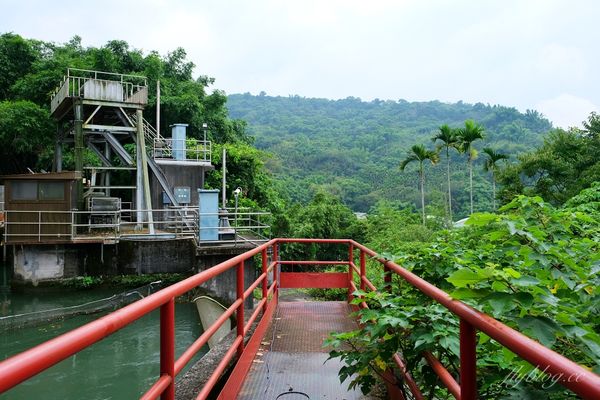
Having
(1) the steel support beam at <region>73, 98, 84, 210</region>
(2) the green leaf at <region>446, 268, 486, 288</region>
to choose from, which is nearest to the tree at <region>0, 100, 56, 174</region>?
(1) the steel support beam at <region>73, 98, 84, 210</region>

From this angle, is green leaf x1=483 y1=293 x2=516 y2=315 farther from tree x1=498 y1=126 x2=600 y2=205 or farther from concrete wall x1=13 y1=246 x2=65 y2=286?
tree x1=498 y1=126 x2=600 y2=205

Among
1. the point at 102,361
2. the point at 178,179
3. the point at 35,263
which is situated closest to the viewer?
the point at 102,361

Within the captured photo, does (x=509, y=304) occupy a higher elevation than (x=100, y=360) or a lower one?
higher

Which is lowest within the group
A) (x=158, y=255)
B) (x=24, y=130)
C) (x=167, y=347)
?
(x=158, y=255)

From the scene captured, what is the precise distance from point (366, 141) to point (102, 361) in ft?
242

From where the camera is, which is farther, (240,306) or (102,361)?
(102,361)

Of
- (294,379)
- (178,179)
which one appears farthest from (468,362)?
(178,179)

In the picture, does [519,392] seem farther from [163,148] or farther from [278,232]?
[278,232]

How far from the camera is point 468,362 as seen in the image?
1.62 meters

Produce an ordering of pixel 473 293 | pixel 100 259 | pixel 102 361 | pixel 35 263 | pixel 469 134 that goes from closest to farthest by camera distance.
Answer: pixel 473 293
pixel 102 361
pixel 35 263
pixel 100 259
pixel 469 134

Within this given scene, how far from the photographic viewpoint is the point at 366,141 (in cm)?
7988

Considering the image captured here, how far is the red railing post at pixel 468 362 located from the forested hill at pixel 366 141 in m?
30.2

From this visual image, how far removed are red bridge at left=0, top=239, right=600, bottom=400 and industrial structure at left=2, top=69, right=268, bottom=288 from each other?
6.97m

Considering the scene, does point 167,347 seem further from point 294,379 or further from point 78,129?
point 78,129
